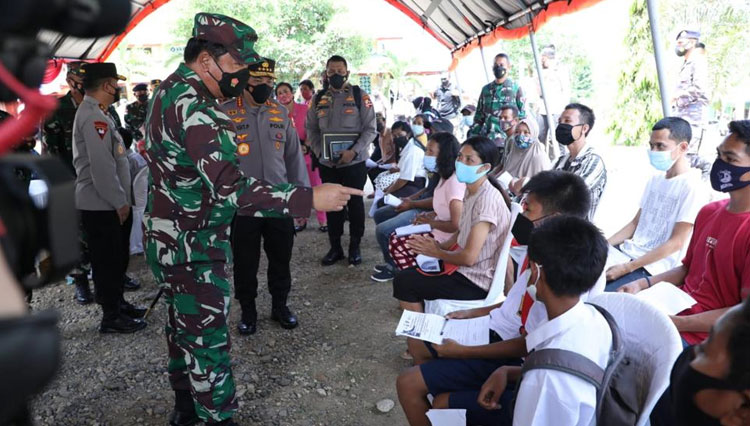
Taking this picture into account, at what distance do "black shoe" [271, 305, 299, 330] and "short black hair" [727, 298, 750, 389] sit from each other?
9.11 feet

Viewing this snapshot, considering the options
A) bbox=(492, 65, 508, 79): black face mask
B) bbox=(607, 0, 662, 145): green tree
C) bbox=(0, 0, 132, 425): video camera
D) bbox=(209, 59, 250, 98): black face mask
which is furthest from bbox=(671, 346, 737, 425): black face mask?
bbox=(607, 0, 662, 145): green tree

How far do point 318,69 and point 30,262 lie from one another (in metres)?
21.3

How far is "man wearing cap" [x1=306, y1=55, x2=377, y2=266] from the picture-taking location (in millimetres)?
4477

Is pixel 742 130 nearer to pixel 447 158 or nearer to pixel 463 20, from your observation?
pixel 447 158

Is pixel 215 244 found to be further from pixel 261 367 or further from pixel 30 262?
pixel 30 262

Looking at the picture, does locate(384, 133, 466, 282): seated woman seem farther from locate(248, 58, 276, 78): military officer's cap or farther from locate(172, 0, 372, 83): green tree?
locate(172, 0, 372, 83): green tree

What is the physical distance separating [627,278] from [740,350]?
5.47 feet

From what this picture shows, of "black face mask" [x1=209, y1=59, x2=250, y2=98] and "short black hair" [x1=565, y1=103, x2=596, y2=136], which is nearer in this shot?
"black face mask" [x1=209, y1=59, x2=250, y2=98]

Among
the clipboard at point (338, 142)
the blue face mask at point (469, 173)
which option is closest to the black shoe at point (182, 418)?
the blue face mask at point (469, 173)

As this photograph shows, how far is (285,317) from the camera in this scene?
3.38m

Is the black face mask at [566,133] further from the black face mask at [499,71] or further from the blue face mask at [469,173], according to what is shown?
the black face mask at [499,71]

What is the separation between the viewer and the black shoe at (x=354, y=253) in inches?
180

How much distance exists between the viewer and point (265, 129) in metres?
3.26

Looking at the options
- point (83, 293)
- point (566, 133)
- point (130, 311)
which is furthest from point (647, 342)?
point (83, 293)
